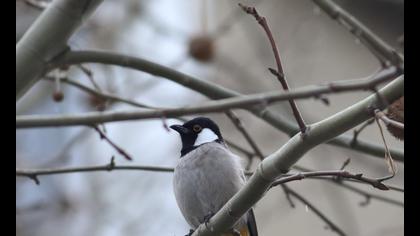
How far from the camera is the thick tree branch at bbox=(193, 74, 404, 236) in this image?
2.40m

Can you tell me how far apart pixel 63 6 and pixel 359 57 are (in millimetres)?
8384

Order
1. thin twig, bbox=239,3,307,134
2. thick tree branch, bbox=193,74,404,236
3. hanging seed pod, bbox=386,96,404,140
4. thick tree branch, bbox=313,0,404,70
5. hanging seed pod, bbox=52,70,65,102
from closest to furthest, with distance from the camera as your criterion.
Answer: thick tree branch, bbox=193,74,404,236 → thin twig, bbox=239,3,307,134 → hanging seed pod, bbox=386,96,404,140 → thick tree branch, bbox=313,0,404,70 → hanging seed pod, bbox=52,70,65,102

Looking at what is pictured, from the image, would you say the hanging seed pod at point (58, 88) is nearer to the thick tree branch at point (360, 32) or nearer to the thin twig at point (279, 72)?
the thick tree branch at point (360, 32)

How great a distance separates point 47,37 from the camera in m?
3.76

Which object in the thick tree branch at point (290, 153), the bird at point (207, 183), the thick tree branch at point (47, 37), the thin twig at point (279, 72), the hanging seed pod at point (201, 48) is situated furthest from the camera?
the hanging seed pod at point (201, 48)

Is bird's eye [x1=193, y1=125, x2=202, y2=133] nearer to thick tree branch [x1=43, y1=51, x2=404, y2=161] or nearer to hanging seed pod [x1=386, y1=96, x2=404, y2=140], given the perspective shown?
thick tree branch [x1=43, y1=51, x2=404, y2=161]

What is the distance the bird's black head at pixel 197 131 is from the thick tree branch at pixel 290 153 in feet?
5.21

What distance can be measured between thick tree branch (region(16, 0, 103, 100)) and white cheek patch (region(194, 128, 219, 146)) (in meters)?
→ 1.21

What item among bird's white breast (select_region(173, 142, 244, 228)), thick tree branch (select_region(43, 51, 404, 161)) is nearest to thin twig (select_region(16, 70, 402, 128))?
thick tree branch (select_region(43, 51, 404, 161))

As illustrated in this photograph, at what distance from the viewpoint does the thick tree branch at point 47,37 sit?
371 centimetres

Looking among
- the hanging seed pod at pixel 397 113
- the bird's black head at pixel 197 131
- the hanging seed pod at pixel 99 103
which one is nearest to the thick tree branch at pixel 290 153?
the hanging seed pod at pixel 397 113

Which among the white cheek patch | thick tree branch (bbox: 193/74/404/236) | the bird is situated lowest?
thick tree branch (bbox: 193/74/404/236)

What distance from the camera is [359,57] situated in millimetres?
11555
